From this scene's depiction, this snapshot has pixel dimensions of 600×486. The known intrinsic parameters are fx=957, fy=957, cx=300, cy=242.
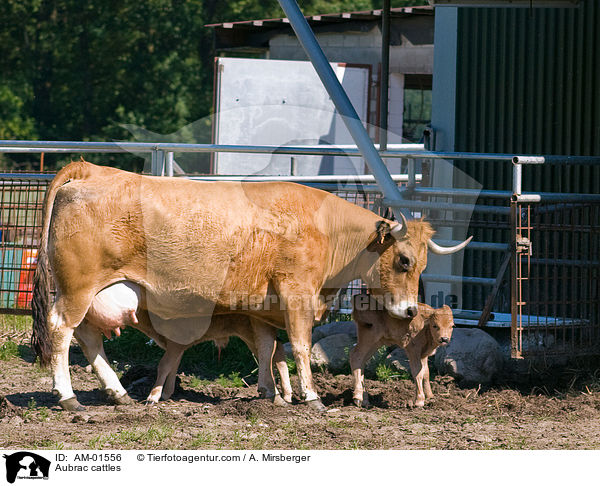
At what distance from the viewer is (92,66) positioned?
35344 millimetres

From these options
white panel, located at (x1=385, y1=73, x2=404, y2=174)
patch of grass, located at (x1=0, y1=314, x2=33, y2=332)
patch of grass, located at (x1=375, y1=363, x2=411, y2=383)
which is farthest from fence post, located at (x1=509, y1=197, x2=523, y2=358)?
white panel, located at (x1=385, y1=73, x2=404, y2=174)

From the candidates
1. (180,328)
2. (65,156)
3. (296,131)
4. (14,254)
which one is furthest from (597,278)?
(65,156)

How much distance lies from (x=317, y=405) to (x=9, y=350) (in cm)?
381

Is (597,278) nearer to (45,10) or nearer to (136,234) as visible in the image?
(136,234)

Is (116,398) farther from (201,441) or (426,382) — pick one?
(426,382)

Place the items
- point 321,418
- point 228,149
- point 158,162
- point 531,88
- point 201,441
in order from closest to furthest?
point 201,441
point 321,418
point 228,149
point 158,162
point 531,88

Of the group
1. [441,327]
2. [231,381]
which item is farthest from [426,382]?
[231,381]

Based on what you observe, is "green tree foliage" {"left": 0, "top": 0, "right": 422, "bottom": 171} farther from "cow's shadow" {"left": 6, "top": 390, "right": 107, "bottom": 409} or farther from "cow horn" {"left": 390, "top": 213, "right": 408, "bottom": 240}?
"cow horn" {"left": 390, "top": 213, "right": 408, "bottom": 240}

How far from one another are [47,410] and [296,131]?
1013cm

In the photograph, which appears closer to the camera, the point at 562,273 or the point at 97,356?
the point at 97,356

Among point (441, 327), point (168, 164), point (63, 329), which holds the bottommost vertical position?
point (63, 329)

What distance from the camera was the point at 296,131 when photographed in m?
16.7

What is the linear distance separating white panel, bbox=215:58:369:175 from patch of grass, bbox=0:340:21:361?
21.7 feet

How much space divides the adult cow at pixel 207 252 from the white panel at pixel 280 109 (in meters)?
7.81
